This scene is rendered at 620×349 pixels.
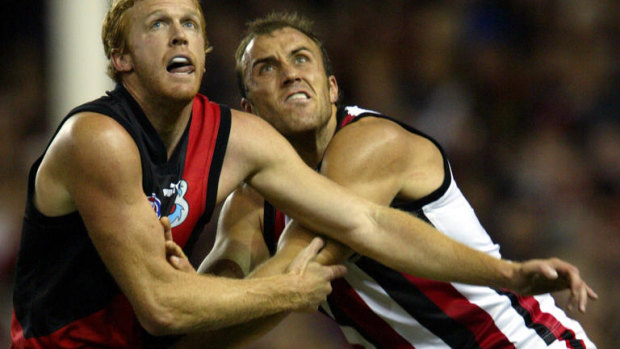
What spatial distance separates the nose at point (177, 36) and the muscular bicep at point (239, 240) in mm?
780

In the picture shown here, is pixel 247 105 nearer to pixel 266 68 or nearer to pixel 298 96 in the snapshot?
pixel 266 68

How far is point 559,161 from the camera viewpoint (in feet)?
18.3

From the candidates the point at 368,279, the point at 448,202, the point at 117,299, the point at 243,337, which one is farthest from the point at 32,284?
the point at 448,202

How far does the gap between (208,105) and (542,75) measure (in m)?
3.24

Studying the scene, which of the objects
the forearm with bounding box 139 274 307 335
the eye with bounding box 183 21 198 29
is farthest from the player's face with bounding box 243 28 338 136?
the forearm with bounding box 139 274 307 335

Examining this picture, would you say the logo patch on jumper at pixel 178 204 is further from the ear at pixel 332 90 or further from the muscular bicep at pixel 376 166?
the ear at pixel 332 90

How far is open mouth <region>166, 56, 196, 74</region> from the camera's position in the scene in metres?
2.87

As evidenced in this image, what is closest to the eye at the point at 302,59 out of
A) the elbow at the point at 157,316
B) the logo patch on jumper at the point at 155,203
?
the logo patch on jumper at the point at 155,203

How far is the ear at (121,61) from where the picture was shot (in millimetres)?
2900

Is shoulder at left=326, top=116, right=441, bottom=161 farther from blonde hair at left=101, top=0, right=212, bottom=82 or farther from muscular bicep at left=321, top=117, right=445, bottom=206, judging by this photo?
blonde hair at left=101, top=0, right=212, bottom=82

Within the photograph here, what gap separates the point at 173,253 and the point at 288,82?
995mm

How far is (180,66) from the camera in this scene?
291cm

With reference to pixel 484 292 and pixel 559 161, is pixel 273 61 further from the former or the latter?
pixel 559 161

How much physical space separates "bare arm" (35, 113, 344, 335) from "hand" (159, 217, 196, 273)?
32mm
